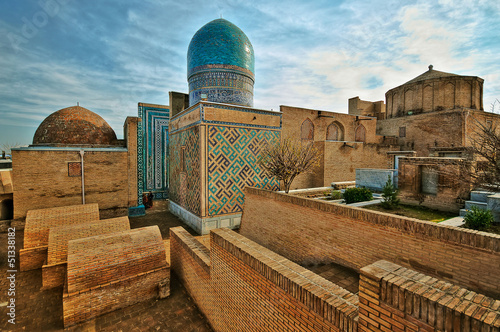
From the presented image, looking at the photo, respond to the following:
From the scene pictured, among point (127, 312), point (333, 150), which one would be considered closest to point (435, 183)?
point (333, 150)

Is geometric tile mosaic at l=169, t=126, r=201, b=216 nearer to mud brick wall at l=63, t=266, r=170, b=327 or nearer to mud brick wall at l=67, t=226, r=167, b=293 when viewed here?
mud brick wall at l=67, t=226, r=167, b=293

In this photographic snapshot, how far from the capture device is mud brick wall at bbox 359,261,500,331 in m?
1.23

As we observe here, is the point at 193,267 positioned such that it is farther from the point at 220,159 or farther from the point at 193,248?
the point at 220,159

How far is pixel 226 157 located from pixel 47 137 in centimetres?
722

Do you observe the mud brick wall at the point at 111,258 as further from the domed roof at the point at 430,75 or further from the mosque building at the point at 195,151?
the domed roof at the point at 430,75

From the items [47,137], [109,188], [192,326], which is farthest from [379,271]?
[47,137]

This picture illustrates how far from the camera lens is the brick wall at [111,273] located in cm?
343

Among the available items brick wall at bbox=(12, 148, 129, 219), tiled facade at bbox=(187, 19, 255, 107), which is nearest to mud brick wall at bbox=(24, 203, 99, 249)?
brick wall at bbox=(12, 148, 129, 219)

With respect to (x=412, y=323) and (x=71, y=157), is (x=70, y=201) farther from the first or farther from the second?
(x=412, y=323)

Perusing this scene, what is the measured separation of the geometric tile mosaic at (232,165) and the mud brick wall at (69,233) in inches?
99.6

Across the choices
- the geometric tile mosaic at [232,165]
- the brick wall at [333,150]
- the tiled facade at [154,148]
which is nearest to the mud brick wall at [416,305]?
the geometric tile mosaic at [232,165]

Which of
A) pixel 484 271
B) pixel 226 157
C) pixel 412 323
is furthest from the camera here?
pixel 226 157

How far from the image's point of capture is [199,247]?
418 centimetres

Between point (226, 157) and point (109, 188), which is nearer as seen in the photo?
point (226, 157)
